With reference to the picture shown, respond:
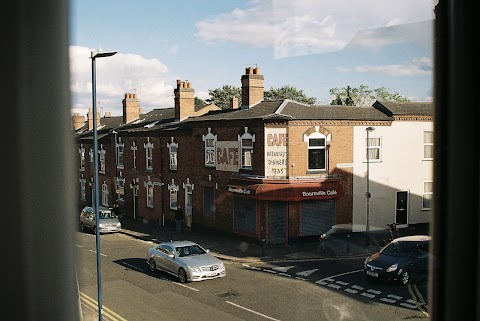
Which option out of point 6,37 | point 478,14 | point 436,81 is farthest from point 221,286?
point 6,37

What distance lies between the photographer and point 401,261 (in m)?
2.21

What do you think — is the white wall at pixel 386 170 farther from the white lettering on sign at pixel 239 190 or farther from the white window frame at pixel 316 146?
the white lettering on sign at pixel 239 190

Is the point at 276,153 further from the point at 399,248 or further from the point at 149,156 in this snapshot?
the point at 399,248

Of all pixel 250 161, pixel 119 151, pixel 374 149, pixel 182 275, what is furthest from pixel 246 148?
pixel 182 275

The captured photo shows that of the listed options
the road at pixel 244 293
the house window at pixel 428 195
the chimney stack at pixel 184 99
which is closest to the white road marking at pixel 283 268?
the road at pixel 244 293

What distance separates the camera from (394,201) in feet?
8.96

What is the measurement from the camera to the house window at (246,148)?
4.13 meters

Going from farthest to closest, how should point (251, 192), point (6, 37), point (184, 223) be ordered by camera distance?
point (251, 192) < point (184, 223) < point (6, 37)

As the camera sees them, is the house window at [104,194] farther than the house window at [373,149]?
No

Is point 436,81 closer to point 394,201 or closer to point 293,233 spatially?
point 394,201

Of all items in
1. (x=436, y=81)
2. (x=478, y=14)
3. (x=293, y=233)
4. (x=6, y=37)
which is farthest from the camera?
(x=293, y=233)

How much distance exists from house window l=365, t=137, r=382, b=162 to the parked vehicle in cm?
58

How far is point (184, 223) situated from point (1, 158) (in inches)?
102

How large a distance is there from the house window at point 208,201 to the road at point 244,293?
648 millimetres
